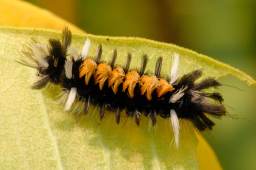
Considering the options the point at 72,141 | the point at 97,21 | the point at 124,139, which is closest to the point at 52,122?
the point at 72,141

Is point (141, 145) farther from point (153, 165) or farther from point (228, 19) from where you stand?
point (228, 19)

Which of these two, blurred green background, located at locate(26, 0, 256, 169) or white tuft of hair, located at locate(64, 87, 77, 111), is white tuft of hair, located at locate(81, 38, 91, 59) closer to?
white tuft of hair, located at locate(64, 87, 77, 111)

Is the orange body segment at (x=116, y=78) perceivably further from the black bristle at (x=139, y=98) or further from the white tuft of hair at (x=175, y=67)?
the white tuft of hair at (x=175, y=67)

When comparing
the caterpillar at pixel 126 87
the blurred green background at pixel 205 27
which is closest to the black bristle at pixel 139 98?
the caterpillar at pixel 126 87

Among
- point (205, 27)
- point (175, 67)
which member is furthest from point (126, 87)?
point (205, 27)

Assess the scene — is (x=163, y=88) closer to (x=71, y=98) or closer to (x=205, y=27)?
(x=71, y=98)

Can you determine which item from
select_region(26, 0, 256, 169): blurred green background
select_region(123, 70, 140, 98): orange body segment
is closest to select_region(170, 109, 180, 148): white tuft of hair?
select_region(123, 70, 140, 98): orange body segment
